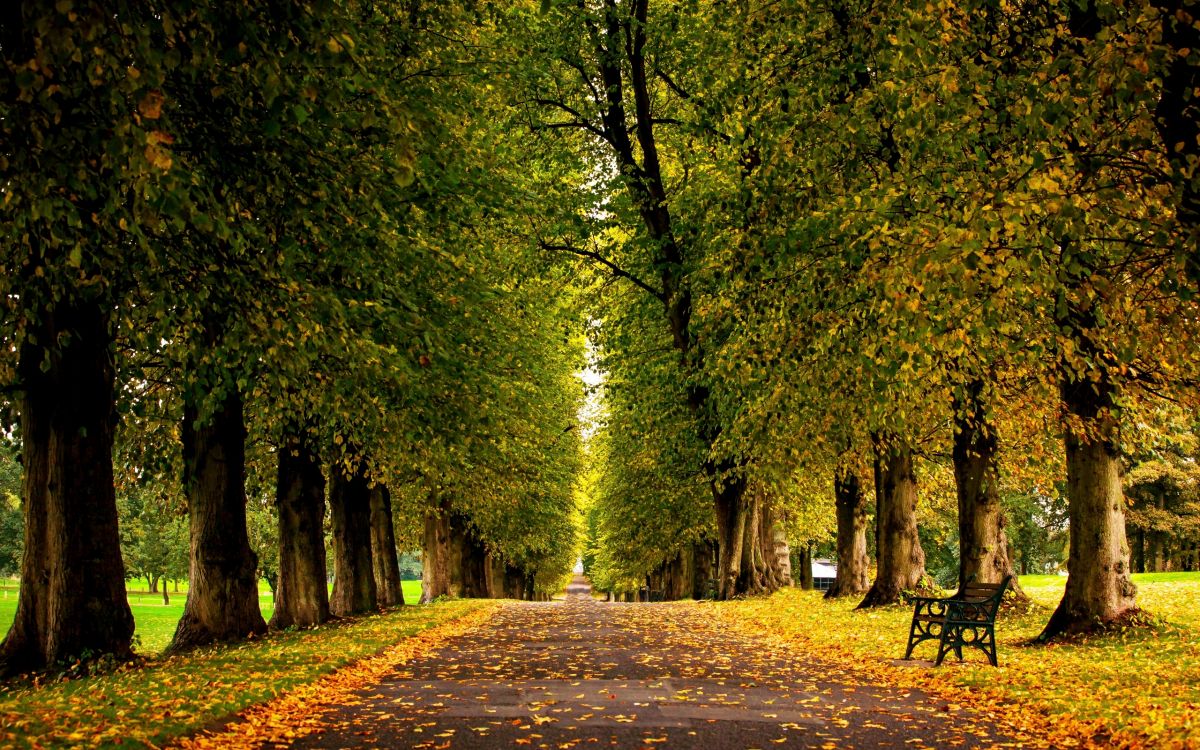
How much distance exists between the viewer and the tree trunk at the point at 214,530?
616 inches

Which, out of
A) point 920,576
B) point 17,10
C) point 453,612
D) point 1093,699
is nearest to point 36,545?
point 17,10

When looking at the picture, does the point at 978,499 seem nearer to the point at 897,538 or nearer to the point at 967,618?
the point at 897,538

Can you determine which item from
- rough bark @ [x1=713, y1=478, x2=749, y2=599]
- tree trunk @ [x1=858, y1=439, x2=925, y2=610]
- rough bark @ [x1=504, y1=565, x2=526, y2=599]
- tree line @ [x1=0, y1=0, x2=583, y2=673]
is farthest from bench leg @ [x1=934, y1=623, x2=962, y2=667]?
rough bark @ [x1=504, y1=565, x2=526, y2=599]

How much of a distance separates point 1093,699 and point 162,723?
8617mm

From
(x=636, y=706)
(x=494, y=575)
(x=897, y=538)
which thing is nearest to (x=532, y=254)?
(x=897, y=538)

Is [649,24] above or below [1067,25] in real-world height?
above

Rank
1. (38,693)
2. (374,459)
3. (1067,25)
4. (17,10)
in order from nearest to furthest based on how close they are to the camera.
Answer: (17,10)
(38,693)
(1067,25)
(374,459)

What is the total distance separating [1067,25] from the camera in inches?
470

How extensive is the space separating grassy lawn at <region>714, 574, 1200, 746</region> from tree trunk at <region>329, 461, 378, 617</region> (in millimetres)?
10653

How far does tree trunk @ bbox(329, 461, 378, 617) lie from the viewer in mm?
23359

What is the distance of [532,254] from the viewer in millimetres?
25188

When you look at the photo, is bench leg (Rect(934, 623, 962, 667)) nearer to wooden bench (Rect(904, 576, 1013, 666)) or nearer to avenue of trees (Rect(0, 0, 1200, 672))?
wooden bench (Rect(904, 576, 1013, 666))

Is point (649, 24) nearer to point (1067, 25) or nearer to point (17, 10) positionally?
point (1067, 25)

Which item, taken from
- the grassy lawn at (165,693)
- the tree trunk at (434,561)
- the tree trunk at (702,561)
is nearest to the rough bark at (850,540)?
the tree trunk at (434,561)
